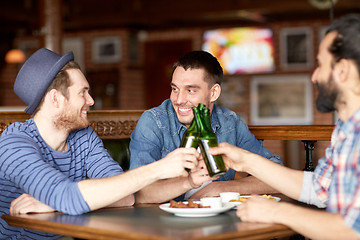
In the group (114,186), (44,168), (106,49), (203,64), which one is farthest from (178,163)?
(106,49)

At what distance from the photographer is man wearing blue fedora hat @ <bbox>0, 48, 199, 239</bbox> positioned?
196 centimetres

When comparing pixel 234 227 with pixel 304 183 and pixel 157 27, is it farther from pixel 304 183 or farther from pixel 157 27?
pixel 157 27

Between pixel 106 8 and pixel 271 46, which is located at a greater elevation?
pixel 106 8

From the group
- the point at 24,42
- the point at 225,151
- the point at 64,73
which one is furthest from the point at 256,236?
the point at 24,42

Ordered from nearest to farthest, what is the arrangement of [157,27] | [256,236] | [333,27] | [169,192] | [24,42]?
[256,236], [333,27], [169,192], [157,27], [24,42]

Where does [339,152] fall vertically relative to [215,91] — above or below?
below

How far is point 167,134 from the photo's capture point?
9.00 feet

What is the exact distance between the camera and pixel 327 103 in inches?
71.9

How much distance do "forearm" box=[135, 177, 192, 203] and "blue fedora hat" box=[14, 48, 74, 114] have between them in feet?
1.96

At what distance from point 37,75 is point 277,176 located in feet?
3.48

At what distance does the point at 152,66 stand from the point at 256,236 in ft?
23.4

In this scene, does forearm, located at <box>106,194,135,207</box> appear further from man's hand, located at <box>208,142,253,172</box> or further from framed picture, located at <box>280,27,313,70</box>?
framed picture, located at <box>280,27,313,70</box>

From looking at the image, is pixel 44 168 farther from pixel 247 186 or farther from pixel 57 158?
pixel 247 186

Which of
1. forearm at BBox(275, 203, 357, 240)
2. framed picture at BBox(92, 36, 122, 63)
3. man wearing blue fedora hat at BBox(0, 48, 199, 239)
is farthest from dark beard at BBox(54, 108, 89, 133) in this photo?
framed picture at BBox(92, 36, 122, 63)
